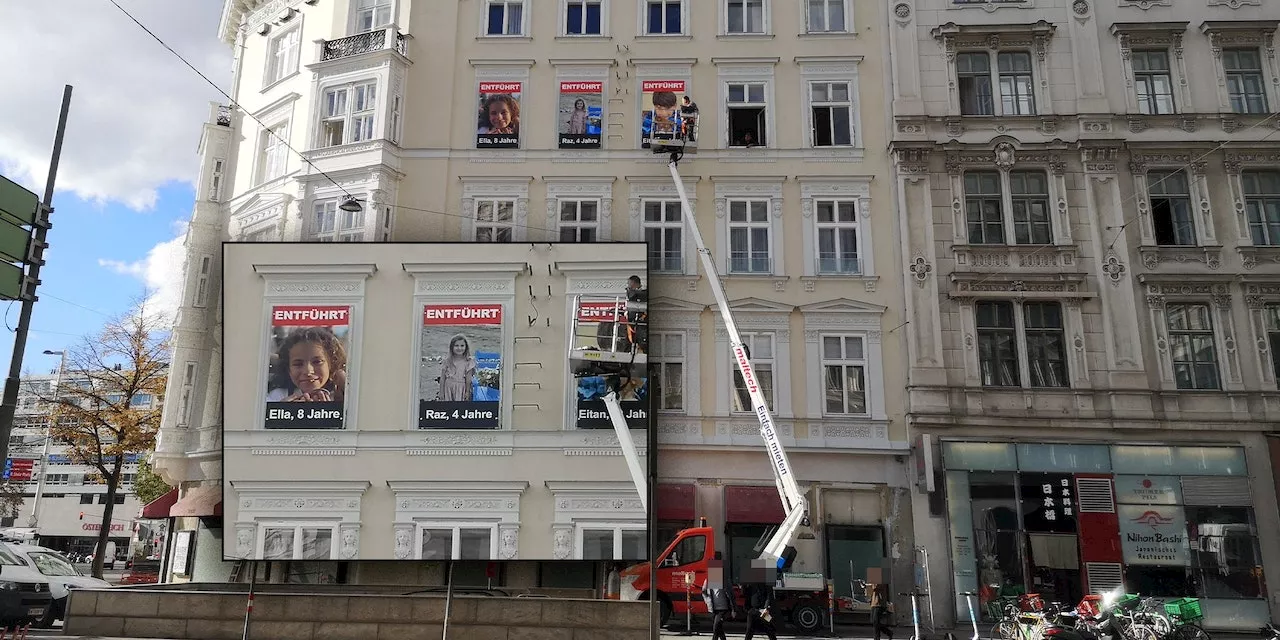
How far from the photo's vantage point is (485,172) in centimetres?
1720

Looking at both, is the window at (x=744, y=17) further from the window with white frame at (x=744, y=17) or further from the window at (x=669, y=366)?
the window at (x=669, y=366)

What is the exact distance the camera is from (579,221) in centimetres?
1697

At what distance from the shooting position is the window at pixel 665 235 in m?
16.6

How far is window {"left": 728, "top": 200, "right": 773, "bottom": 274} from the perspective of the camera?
661 inches

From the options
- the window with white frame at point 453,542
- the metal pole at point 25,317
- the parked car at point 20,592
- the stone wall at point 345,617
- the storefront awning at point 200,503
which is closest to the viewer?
the metal pole at point 25,317

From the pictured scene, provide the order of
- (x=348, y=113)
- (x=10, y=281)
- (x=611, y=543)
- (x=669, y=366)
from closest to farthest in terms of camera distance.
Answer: (x=10, y=281) < (x=611, y=543) < (x=669, y=366) < (x=348, y=113)

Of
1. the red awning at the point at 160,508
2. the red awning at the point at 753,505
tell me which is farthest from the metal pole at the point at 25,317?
the red awning at the point at 753,505

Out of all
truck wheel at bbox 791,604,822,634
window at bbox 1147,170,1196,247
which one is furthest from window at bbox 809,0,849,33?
truck wheel at bbox 791,604,822,634

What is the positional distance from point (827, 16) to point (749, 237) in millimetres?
5529

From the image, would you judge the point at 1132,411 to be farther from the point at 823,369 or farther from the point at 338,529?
the point at 338,529

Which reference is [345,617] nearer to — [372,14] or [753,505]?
[753,505]

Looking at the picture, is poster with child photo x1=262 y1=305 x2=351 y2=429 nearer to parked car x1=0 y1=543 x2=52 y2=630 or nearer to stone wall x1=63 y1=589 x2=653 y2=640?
stone wall x1=63 y1=589 x2=653 y2=640

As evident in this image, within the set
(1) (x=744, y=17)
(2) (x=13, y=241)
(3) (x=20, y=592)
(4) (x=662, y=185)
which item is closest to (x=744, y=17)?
(1) (x=744, y=17)

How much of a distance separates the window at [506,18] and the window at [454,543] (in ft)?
35.4
